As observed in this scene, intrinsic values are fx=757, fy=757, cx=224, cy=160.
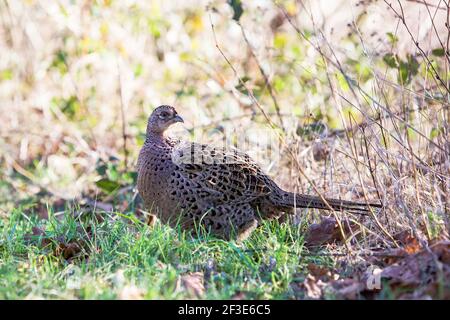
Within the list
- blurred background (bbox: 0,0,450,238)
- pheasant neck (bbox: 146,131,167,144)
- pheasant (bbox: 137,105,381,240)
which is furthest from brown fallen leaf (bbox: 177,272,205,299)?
blurred background (bbox: 0,0,450,238)

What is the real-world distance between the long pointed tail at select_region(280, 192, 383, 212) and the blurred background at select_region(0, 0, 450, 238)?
1.37 ft

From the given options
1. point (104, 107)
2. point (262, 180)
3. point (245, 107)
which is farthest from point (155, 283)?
point (104, 107)

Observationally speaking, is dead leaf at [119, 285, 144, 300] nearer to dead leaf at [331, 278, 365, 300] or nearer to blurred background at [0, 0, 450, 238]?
dead leaf at [331, 278, 365, 300]

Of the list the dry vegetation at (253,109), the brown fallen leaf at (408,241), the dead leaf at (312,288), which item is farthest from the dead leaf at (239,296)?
the brown fallen leaf at (408,241)

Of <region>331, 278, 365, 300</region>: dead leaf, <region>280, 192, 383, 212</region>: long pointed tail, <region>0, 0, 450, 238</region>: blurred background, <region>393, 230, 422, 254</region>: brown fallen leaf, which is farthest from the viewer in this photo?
<region>0, 0, 450, 238</region>: blurred background

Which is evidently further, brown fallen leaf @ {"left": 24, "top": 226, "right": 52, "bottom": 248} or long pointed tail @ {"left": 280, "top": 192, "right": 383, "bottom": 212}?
long pointed tail @ {"left": 280, "top": 192, "right": 383, "bottom": 212}

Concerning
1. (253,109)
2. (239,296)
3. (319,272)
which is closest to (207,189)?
(319,272)

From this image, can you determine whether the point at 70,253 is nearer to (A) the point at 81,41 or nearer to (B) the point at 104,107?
(A) the point at 81,41

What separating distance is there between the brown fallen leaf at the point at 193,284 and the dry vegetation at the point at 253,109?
0.10 m

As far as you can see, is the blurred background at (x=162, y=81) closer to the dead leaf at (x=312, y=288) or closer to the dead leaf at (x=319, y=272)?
the dead leaf at (x=319, y=272)

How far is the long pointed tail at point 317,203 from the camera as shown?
474cm

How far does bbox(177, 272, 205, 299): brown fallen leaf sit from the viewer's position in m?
3.63

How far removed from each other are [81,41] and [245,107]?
2.03 m

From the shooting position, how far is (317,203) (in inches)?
196
